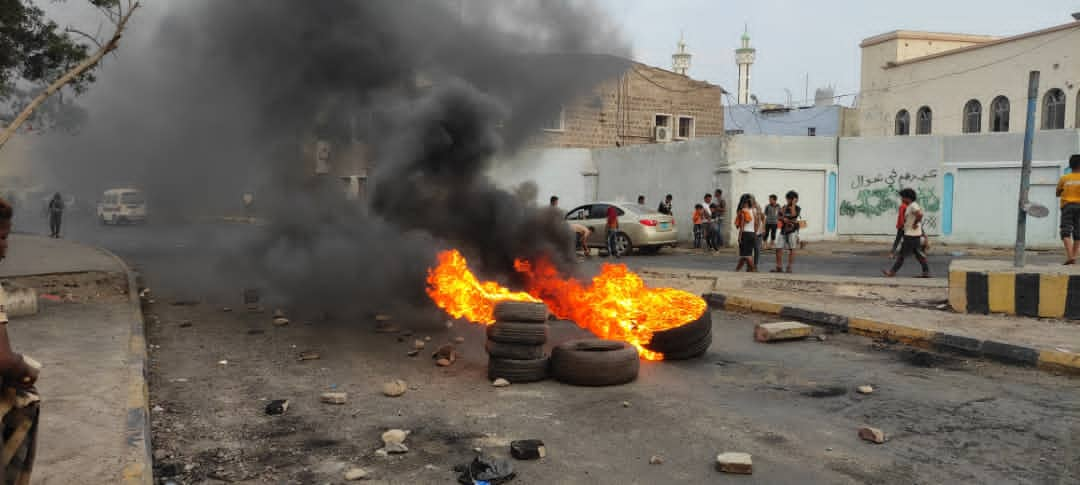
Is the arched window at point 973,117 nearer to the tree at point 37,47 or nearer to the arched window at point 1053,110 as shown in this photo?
the arched window at point 1053,110

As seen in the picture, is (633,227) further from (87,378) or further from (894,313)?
(87,378)

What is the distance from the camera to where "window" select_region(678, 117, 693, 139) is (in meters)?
32.0

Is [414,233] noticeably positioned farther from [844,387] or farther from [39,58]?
[39,58]

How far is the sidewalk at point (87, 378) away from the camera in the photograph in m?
3.73

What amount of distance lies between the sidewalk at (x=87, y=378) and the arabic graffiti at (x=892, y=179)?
18729 mm

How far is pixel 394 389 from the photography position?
17.9ft

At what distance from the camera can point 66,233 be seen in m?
28.3

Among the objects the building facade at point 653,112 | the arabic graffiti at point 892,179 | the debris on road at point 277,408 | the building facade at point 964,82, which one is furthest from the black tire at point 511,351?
the building facade at point 964,82

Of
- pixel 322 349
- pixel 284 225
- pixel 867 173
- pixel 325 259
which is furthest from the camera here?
pixel 867 173

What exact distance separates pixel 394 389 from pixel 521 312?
A: 1188 mm

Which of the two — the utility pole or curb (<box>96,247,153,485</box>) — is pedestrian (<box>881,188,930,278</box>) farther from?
curb (<box>96,247,153,485</box>)

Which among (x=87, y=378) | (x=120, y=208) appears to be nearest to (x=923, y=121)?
(x=87, y=378)

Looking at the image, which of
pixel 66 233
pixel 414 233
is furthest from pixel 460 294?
pixel 66 233

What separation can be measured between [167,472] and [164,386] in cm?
206
